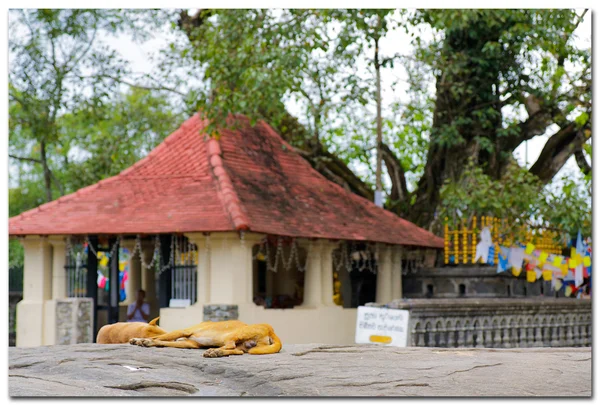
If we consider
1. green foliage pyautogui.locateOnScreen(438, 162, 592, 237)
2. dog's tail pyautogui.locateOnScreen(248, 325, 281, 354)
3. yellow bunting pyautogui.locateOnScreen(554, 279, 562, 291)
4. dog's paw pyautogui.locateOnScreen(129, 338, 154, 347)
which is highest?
green foliage pyautogui.locateOnScreen(438, 162, 592, 237)

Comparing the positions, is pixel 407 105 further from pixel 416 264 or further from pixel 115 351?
pixel 115 351

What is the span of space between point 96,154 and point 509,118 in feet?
29.0

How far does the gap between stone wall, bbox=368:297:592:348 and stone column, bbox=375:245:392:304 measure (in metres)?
3.84

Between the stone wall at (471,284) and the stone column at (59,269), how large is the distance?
6.31m

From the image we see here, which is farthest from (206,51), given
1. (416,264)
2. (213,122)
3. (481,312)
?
(481,312)

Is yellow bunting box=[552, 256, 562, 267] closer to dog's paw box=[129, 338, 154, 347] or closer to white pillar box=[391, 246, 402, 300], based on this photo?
white pillar box=[391, 246, 402, 300]

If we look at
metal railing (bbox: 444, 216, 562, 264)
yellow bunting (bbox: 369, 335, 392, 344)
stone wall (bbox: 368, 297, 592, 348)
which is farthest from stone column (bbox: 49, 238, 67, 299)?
metal railing (bbox: 444, 216, 562, 264)

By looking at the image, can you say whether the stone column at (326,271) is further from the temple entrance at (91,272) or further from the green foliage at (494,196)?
the temple entrance at (91,272)

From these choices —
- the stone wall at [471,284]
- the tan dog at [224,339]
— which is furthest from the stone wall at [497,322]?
the tan dog at [224,339]

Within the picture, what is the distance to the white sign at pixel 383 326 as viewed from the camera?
12.3m

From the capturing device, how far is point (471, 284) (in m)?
17.1

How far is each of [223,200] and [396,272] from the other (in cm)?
428

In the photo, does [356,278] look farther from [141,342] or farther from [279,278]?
[141,342]

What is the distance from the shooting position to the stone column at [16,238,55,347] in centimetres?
1614
